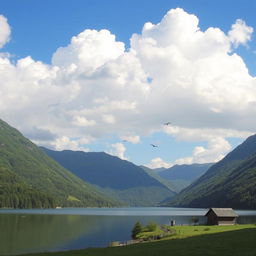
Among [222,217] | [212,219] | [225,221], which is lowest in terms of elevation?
[225,221]

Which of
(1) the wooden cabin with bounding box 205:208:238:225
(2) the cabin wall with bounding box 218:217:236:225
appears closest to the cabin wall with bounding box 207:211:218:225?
(1) the wooden cabin with bounding box 205:208:238:225

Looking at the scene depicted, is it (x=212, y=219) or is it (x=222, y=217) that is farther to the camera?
(x=212, y=219)

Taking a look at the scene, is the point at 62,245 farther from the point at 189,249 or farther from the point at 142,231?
the point at 189,249

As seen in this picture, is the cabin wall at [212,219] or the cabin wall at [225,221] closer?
the cabin wall at [225,221]

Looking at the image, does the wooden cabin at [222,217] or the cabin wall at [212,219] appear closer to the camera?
the wooden cabin at [222,217]

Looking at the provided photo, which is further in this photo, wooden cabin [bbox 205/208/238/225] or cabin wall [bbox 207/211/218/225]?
cabin wall [bbox 207/211/218/225]

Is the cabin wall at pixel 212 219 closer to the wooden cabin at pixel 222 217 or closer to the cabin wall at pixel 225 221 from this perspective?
the wooden cabin at pixel 222 217

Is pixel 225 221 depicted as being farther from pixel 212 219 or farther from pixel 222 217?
pixel 212 219

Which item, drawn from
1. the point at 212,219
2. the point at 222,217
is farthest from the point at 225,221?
the point at 212,219

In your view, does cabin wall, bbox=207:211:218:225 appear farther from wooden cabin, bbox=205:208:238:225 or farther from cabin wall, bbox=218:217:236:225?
cabin wall, bbox=218:217:236:225

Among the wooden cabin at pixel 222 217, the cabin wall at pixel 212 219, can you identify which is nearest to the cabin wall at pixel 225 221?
the wooden cabin at pixel 222 217

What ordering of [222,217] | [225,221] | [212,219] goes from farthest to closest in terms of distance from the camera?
1. [212,219]
2. [225,221]
3. [222,217]

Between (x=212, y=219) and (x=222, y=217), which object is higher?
(x=222, y=217)

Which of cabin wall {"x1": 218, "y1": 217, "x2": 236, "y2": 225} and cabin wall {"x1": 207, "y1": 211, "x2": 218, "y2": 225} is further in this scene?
cabin wall {"x1": 207, "y1": 211, "x2": 218, "y2": 225}
